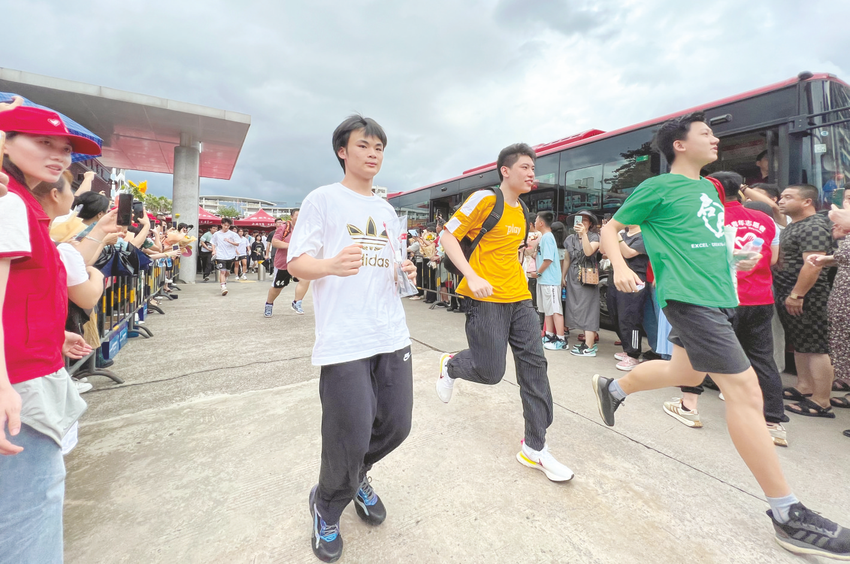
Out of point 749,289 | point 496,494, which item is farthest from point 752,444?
point 749,289

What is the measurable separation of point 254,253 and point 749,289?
18.3 m

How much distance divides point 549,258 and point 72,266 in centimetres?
458

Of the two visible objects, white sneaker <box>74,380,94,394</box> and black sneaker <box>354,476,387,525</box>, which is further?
white sneaker <box>74,380,94,394</box>

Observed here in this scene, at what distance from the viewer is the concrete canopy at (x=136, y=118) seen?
979 centimetres

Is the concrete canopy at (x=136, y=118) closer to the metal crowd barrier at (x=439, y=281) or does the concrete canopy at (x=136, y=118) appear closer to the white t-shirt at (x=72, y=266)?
the metal crowd barrier at (x=439, y=281)

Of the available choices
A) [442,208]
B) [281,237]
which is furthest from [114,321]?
[442,208]

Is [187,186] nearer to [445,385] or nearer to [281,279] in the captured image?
A: [281,279]

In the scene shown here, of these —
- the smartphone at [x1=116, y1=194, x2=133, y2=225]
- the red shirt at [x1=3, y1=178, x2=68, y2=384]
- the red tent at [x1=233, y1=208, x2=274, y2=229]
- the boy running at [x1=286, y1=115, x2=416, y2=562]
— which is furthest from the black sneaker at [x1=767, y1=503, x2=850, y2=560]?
the red tent at [x1=233, y1=208, x2=274, y2=229]

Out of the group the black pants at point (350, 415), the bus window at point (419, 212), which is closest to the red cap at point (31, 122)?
the black pants at point (350, 415)

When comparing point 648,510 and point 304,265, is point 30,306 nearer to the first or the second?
point 304,265

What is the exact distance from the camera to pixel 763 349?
2729 millimetres

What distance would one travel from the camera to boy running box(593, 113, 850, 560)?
1672 millimetres

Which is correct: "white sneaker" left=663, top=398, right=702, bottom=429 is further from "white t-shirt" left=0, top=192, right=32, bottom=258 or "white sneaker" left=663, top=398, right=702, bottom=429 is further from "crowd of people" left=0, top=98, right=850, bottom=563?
"white t-shirt" left=0, top=192, right=32, bottom=258

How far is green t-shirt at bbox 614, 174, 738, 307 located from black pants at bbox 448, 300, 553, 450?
71 cm
